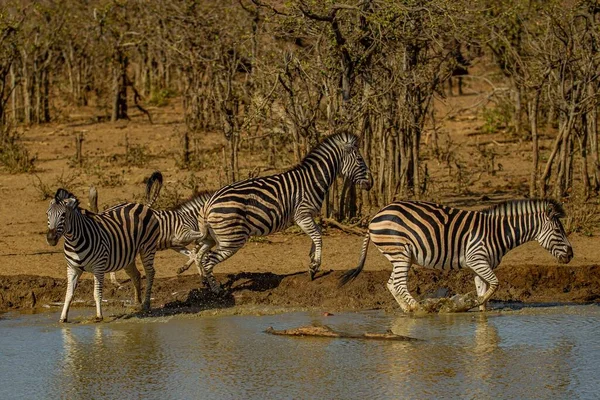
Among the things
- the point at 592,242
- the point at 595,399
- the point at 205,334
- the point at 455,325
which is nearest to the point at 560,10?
the point at 592,242

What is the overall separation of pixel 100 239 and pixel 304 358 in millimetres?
2593

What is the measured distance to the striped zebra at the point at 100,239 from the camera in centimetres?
943

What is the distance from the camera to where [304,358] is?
8.10m

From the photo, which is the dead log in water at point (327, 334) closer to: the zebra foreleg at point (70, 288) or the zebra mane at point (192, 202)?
the zebra foreleg at point (70, 288)

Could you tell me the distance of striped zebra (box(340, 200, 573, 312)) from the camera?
9789 mm

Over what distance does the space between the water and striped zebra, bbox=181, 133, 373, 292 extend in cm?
105

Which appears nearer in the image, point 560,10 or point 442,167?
point 560,10

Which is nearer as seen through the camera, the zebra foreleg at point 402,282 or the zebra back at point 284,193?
the zebra foreleg at point 402,282

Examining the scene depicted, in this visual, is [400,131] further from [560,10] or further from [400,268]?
[400,268]

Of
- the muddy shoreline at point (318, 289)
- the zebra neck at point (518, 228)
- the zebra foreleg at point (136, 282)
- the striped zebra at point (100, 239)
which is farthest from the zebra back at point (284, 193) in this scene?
the zebra neck at point (518, 228)

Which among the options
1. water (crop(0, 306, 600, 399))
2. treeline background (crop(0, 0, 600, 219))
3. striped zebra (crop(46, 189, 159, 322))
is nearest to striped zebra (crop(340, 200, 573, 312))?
water (crop(0, 306, 600, 399))

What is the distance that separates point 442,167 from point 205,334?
881cm

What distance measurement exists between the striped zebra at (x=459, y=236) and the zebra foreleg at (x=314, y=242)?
0.62m

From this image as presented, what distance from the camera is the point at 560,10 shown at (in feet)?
47.2
